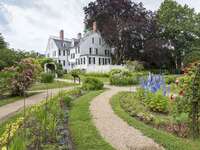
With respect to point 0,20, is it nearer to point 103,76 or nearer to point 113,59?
point 103,76

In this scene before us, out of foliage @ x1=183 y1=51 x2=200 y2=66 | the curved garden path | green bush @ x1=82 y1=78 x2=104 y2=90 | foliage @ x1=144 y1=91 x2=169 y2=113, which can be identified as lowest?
the curved garden path

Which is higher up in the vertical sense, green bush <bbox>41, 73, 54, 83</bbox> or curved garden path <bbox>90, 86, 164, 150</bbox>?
green bush <bbox>41, 73, 54, 83</bbox>

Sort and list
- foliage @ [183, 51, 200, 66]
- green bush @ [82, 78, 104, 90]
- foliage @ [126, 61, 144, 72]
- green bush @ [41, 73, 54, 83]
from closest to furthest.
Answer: green bush @ [82, 78, 104, 90] < green bush @ [41, 73, 54, 83] < foliage @ [126, 61, 144, 72] < foliage @ [183, 51, 200, 66]

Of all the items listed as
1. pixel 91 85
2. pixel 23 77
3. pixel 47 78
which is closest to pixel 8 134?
pixel 23 77

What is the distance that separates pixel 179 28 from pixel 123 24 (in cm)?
1051

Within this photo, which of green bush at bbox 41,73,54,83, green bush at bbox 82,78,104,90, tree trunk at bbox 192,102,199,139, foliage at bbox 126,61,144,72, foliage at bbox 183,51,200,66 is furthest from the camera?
foliage at bbox 183,51,200,66

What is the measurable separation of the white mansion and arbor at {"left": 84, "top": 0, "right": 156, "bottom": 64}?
259 centimetres

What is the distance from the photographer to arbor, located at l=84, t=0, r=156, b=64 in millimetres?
38188

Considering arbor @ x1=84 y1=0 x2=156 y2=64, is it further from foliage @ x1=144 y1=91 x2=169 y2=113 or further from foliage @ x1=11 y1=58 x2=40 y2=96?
foliage @ x1=144 y1=91 x2=169 y2=113

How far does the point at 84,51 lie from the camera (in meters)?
44.4

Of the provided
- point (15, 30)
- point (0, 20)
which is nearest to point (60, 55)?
point (15, 30)

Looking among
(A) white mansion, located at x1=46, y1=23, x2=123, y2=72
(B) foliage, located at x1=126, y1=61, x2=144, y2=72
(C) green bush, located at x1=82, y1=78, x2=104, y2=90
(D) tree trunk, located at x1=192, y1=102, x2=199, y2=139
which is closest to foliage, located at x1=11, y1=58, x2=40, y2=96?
(C) green bush, located at x1=82, y1=78, x2=104, y2=90

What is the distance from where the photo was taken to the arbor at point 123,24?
38188 millimetres

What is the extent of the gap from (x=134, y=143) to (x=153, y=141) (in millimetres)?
420
